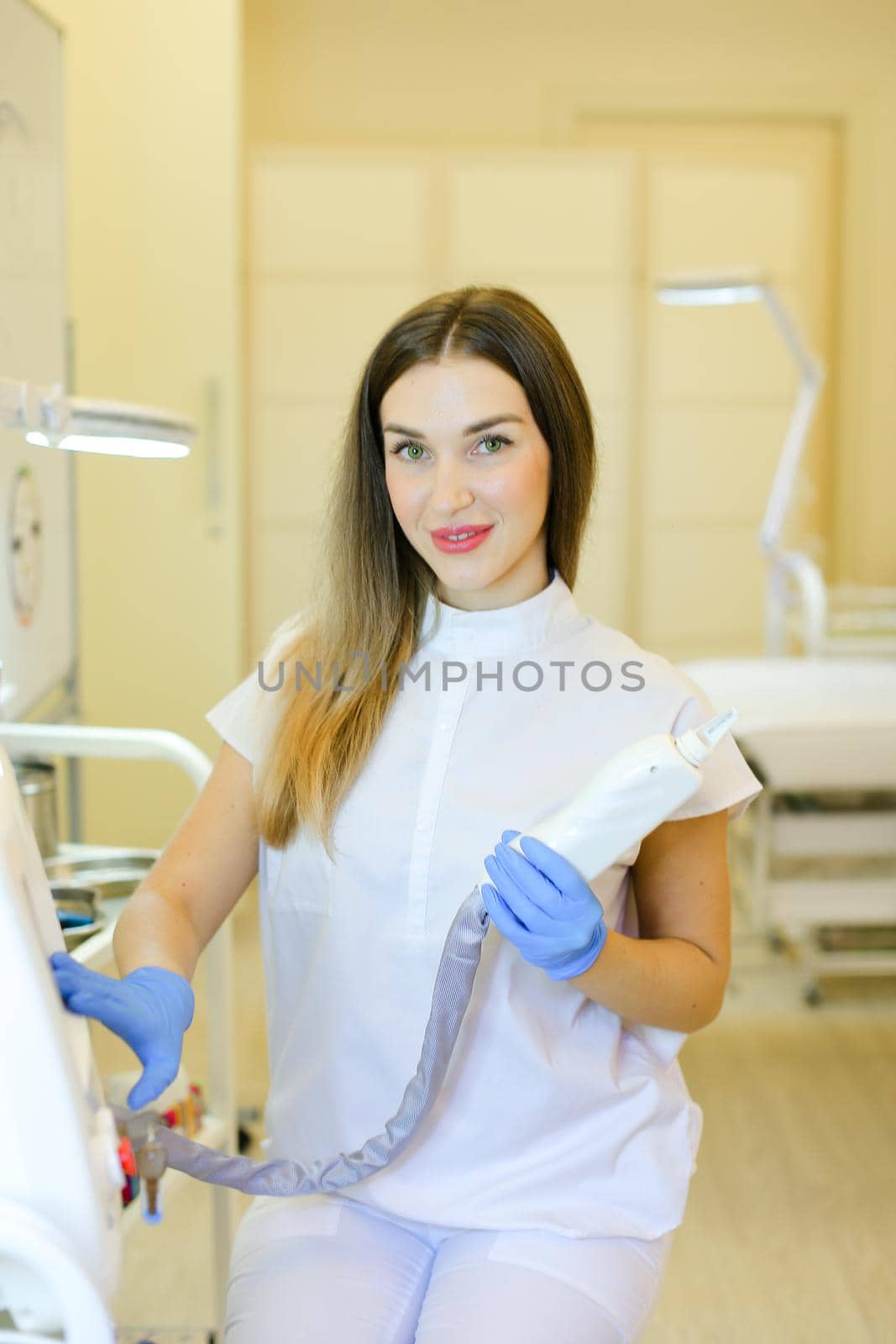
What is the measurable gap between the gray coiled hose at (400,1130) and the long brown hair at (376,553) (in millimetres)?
→ 186

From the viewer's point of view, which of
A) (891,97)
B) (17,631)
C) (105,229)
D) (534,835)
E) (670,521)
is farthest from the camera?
(891,97)

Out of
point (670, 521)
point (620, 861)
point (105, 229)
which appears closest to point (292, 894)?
point (620, 861)

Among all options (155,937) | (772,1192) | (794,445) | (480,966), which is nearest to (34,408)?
(155,937)

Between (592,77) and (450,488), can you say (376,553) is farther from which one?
(592,77)

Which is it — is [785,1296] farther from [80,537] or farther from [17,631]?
[80,537]

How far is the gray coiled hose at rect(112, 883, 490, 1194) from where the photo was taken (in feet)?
3.09

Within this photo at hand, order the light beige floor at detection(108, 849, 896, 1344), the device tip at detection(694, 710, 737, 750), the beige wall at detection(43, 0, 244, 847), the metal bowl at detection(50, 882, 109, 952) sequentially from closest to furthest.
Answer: the device tip at detection(694, 710, 737, 750) → the metal bowl at detection(50, 882, 109, 952) → the light beige floor at detection(108, 849, 896, 1344) → the beige wall at detection(43, 0, 244, 847)

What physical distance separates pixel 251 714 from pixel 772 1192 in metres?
1.25

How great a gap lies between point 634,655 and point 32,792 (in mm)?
630

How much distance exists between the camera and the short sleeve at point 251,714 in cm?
115

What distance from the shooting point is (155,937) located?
3.45 feet

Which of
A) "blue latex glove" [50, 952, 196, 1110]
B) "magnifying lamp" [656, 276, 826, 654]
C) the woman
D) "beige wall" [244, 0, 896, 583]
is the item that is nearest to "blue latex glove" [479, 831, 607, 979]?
the woman

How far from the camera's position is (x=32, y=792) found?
1.39 m

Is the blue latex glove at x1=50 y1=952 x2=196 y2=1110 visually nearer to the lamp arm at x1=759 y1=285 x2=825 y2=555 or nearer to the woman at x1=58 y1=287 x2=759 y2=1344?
the woman at x1=58 y1=287 x2=759 y2=1344
